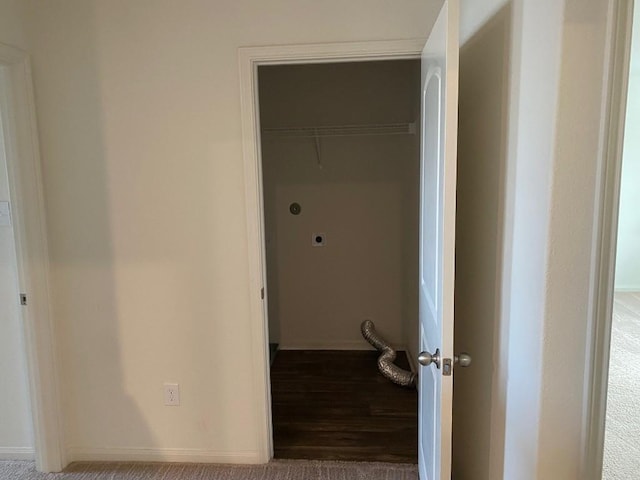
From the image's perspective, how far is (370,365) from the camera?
3.57m

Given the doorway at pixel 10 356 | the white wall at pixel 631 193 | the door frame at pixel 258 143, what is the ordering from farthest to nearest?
the doorway at pixel 10 356 < the door frame at pixel 258 143 < the white wall at pixel 631 193

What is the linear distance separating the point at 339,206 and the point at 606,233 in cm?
272

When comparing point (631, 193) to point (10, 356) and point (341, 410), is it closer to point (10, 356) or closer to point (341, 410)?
point (341, 410)

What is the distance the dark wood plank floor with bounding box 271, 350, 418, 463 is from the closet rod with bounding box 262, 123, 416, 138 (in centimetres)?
177

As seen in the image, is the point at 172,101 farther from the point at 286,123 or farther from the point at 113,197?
the point at 286,123

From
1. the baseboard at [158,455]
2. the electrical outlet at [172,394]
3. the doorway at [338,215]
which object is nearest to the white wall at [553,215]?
the baseboard at [158,455]

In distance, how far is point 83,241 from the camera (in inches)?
89.9

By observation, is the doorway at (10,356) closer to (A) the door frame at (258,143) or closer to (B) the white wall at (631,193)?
(A) the door frame at (258,143)

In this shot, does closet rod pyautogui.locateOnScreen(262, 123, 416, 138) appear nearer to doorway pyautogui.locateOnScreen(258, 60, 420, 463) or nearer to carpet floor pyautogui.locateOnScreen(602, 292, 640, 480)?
doorway pyautogui.locateOnScreen(258, 60, 420, 463)

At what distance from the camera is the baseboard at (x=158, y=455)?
237 cm

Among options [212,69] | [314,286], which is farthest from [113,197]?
[314,286]

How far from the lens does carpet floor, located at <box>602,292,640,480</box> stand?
1111 millimetres

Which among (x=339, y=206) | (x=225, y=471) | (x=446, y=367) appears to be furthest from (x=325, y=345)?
(x=446, y=367)

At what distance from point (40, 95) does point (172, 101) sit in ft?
2.11
